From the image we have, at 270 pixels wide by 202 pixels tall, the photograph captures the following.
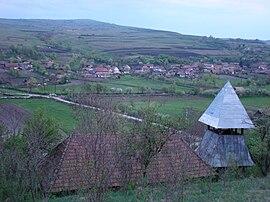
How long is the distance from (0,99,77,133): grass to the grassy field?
2352 centimetres

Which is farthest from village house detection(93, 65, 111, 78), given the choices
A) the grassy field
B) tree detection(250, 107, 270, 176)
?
the grassy field

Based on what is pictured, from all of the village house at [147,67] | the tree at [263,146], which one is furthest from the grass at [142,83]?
the tree at [263,146]

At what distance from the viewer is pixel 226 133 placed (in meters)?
19.3

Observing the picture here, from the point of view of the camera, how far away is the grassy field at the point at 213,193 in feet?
40.7

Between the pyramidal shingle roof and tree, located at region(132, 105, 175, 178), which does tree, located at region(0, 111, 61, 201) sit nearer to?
tree, located at region(132, 105, 175, 178)

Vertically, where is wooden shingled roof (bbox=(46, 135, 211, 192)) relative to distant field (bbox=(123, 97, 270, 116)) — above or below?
above

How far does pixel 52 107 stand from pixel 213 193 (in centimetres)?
3388

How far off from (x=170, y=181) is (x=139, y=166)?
6.44 meters

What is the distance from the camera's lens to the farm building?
738 inches

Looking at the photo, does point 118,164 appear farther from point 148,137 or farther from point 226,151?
point 226,151

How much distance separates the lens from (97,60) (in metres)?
95.8

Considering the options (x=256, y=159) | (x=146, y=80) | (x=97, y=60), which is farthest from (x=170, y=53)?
(x=256, y=159)

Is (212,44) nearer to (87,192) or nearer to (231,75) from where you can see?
(231,75)

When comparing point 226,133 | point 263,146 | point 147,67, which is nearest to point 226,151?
point 226,133
